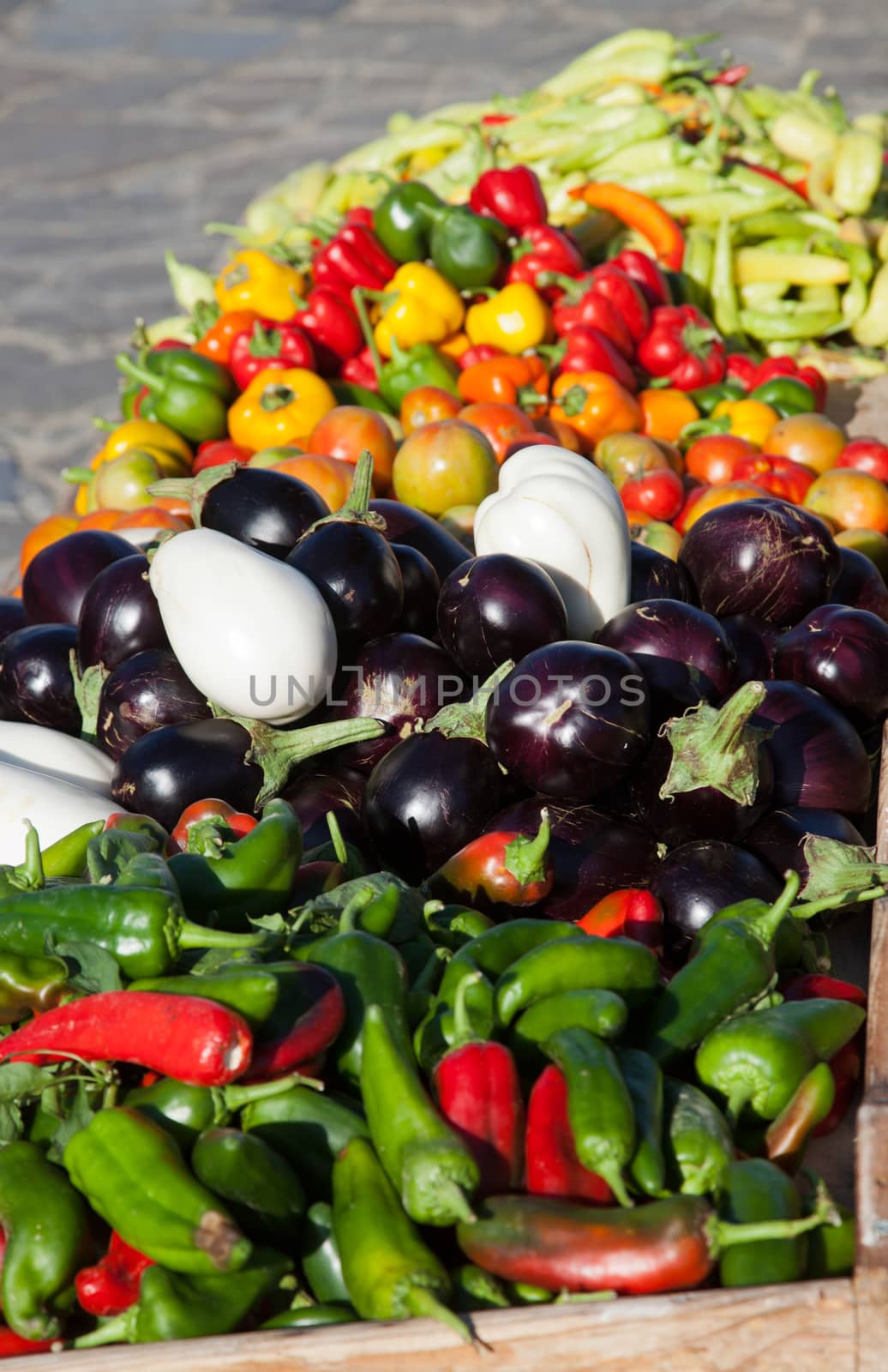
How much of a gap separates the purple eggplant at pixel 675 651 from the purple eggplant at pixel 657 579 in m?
0.22

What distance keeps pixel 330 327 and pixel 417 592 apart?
1.90m

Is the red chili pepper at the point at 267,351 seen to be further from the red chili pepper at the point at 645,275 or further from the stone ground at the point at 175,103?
the stone ground at the point at 175,103

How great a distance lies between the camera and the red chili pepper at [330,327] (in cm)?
409

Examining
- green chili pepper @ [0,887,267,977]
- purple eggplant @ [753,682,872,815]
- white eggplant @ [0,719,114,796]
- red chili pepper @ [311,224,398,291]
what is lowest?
white eggplant @ [0,719,114,796]

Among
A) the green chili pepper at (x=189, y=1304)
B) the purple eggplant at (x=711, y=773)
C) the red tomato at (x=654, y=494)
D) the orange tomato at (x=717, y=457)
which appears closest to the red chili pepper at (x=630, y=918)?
the purple eggplant at (x=711, y=773)

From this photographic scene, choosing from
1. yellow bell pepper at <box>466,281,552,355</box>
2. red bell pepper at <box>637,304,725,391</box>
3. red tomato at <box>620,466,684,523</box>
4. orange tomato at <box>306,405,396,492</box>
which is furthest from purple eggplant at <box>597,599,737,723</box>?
red bell pepper at <box>637,304,725,391</box>

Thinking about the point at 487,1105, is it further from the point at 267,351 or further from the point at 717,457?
the point at 267,351

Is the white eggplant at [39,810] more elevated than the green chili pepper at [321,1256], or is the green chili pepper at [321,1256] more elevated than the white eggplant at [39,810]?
the green chili pepper at [321,1256]

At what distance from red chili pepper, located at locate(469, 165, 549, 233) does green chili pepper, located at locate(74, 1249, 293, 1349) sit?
3.57m

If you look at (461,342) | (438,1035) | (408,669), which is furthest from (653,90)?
(438,1035)

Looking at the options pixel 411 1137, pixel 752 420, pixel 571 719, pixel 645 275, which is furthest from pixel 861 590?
pixel 645 275

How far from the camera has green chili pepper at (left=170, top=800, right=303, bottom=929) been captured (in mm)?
1727

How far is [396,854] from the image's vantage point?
2.16m

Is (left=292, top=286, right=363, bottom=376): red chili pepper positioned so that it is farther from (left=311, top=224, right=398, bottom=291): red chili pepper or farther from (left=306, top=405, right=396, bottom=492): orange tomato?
(left=306, top=405, right=396, bottom=492): orange tomato
